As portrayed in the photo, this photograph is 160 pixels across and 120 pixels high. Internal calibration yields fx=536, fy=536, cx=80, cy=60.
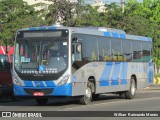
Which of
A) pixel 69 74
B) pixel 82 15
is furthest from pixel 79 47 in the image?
pixel 82 15

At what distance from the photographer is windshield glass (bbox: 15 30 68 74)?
20.5 metres

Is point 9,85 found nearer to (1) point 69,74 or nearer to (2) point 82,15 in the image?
(1) point 69,74

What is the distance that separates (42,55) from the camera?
20.7 m

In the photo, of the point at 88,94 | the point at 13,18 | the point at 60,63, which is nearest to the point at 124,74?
the point at 88,94

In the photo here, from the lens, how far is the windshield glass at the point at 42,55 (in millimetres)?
20484

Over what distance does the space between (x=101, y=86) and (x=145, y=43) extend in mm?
6124

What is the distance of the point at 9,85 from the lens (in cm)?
2422

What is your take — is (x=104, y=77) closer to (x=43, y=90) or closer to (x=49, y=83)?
(x=49, y=83)

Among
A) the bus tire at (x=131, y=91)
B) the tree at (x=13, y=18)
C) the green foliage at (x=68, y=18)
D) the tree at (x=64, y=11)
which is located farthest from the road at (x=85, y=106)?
the tree at (x=13, y=18)

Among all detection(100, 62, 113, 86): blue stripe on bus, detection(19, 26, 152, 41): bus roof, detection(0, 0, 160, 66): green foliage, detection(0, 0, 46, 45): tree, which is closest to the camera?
detection(19, 26, 152, 41): bus roof

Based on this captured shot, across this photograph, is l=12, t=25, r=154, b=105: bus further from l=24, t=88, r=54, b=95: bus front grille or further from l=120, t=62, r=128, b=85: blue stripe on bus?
l=120, t=62, r=128, b=85: blue stripe on bus

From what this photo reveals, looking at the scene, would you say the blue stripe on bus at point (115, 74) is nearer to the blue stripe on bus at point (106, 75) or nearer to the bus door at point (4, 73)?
the blue stripe on bus at point (106, 75)

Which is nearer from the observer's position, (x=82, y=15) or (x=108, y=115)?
(x=108, y=115)

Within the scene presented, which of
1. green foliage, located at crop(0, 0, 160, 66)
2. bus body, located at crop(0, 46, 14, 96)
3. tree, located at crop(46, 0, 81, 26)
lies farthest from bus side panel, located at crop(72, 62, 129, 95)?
green foliage, located at crop(0, 0, 160, 66)
